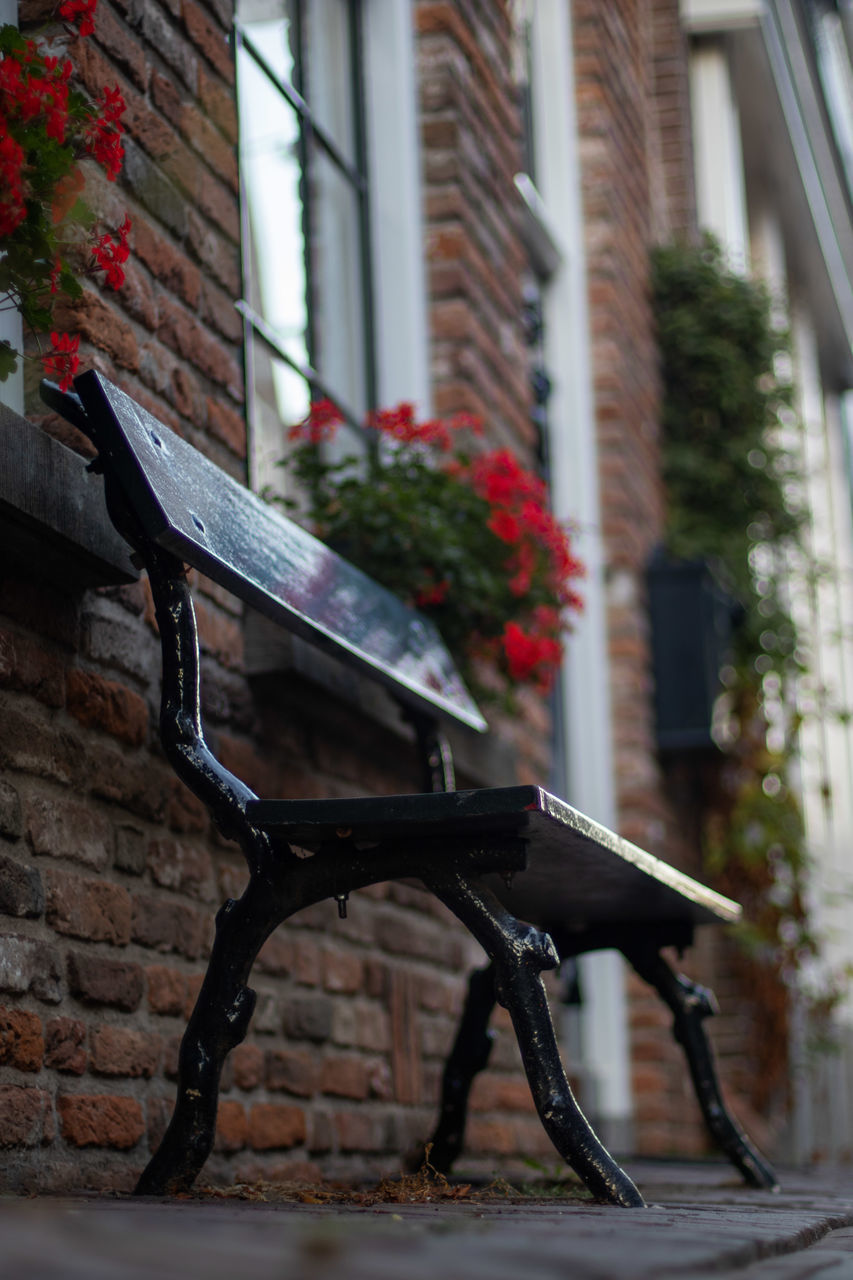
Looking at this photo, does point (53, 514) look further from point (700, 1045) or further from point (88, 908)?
point (700, 1045)

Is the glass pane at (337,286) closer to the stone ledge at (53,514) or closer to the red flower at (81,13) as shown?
the red flower at (81,13)

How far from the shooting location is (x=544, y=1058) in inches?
81.7

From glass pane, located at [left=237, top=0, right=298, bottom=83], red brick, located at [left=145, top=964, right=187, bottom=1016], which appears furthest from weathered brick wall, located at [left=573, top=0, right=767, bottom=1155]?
red brick, located at [left=145, top=964, right=187, bottom=1016]

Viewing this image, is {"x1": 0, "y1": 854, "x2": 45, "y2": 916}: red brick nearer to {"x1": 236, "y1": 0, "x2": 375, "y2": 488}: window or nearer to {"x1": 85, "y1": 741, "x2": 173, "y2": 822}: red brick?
{"x1": 85, "y1": 741, "x2": 173, "y2": 822}: red brick

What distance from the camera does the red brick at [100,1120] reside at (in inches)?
90.0

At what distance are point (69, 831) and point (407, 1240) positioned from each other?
112 centimetres

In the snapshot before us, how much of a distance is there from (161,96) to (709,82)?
296 inches

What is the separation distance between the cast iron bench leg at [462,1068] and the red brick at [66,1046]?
901 mm

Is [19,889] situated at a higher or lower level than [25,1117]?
higher

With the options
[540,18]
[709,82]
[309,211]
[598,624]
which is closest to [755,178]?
[709,82]

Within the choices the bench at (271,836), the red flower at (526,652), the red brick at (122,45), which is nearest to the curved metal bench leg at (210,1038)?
the bench at (271,836)

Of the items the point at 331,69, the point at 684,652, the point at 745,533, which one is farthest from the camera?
the point at 745,533

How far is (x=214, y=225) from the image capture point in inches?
126

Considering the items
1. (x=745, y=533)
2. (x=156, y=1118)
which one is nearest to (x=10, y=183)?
(x=156, y=1118)
